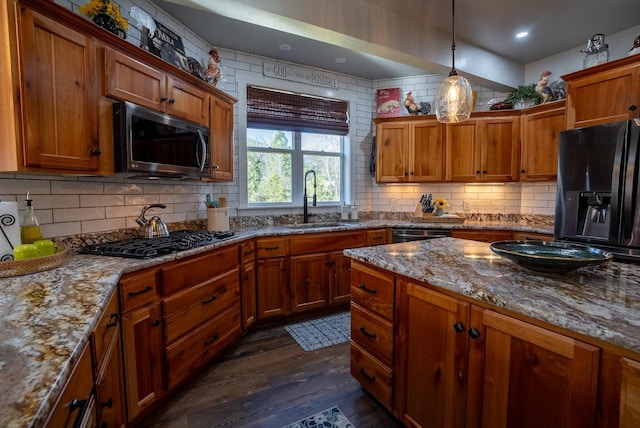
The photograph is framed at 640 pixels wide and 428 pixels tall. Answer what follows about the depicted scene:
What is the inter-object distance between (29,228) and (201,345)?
1.17 metres

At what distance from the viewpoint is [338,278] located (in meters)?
3.20

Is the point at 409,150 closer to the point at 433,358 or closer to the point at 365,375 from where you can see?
the point at 365,375

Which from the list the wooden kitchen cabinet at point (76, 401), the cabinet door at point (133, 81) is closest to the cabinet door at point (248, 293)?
the cabinet door at point (133, 81)

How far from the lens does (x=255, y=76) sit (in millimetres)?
3320

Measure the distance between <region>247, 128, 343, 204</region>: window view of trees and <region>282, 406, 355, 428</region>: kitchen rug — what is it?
7.40 feet

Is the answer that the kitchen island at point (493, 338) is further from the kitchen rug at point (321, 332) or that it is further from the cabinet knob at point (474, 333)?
the kitchen rug at point (321, 332)

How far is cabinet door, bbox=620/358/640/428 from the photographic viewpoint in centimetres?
73

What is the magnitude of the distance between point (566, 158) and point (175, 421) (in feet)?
11.6

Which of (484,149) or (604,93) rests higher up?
(604,93)

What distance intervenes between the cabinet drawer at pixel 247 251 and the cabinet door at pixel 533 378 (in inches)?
73.0

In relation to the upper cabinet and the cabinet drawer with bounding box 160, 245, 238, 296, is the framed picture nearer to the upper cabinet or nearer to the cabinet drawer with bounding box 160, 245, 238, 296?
the upper cabinet

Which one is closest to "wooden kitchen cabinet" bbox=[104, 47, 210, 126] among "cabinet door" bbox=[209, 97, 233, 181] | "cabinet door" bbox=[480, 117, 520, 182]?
"cabinet door" bbox=[209, 97, 233, 181]

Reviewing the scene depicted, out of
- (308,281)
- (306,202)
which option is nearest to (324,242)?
(308,281)

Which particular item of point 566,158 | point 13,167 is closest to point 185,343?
point 13,167
